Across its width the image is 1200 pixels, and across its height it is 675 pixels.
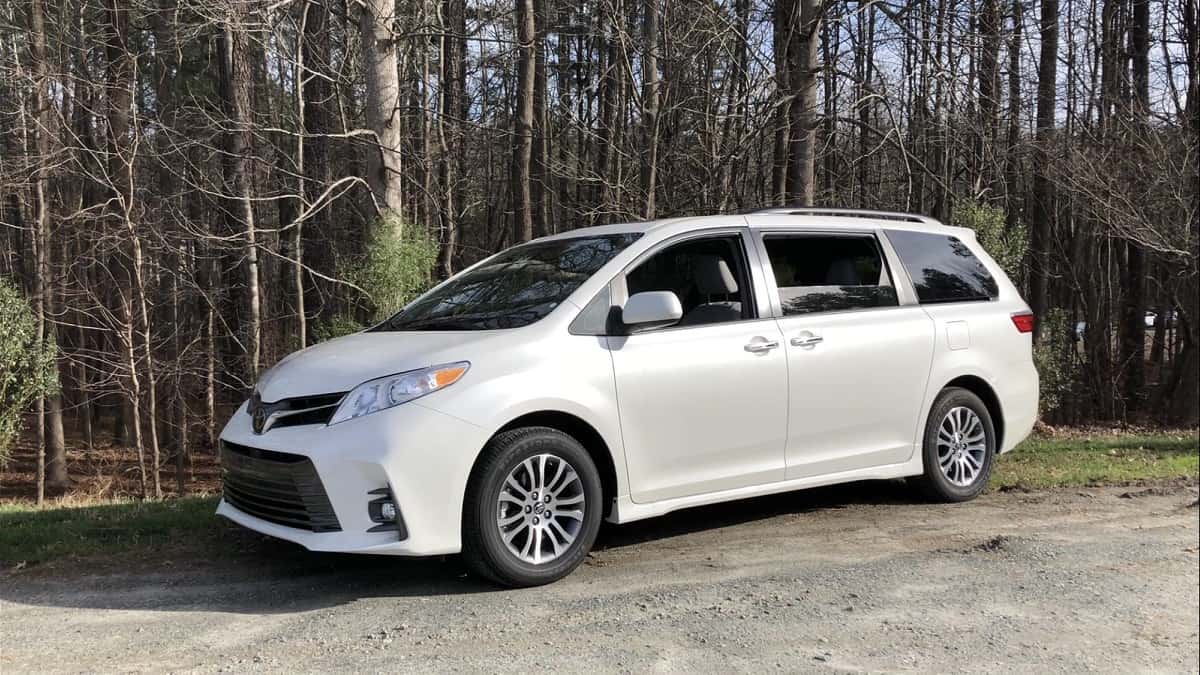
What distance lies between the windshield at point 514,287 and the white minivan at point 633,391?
2cm

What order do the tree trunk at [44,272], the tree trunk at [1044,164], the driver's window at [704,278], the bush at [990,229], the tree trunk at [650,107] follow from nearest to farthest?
the driver's window at [704,278]
the bush at [990,229]
the tree trunk at [650,107]
the tree trunk at [44,272]
the tree trunk at [1044,164]

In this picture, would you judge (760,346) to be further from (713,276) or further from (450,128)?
(450,128)

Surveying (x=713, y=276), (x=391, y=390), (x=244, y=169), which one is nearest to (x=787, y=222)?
(x=713, y=276)

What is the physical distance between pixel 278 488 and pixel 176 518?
6.44 ft

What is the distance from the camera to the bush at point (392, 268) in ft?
34.3

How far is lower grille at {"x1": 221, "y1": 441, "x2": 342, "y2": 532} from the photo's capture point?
4141mm

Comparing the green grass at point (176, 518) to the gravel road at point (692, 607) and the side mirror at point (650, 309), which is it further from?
the side mirror at point (650, 309)

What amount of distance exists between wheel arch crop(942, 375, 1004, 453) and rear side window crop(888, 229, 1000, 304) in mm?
568

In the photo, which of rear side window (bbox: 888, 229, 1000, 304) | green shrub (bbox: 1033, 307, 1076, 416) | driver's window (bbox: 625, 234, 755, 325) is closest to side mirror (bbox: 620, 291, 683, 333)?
driver's window (bbox: 625, 234, 755, 325)

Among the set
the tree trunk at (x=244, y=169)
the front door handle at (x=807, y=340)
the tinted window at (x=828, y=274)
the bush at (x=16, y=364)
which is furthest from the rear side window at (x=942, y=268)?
the bush at (x=16, y=364)

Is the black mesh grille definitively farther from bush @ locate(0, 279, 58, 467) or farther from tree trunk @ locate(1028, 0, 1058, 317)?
tree trunk @ locate(1028, 0, 1058, 317)

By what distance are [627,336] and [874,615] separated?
72.2 inches

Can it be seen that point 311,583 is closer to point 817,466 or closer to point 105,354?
point 817,466

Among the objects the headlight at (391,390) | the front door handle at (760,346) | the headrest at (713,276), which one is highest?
the headrest at (713,276)
